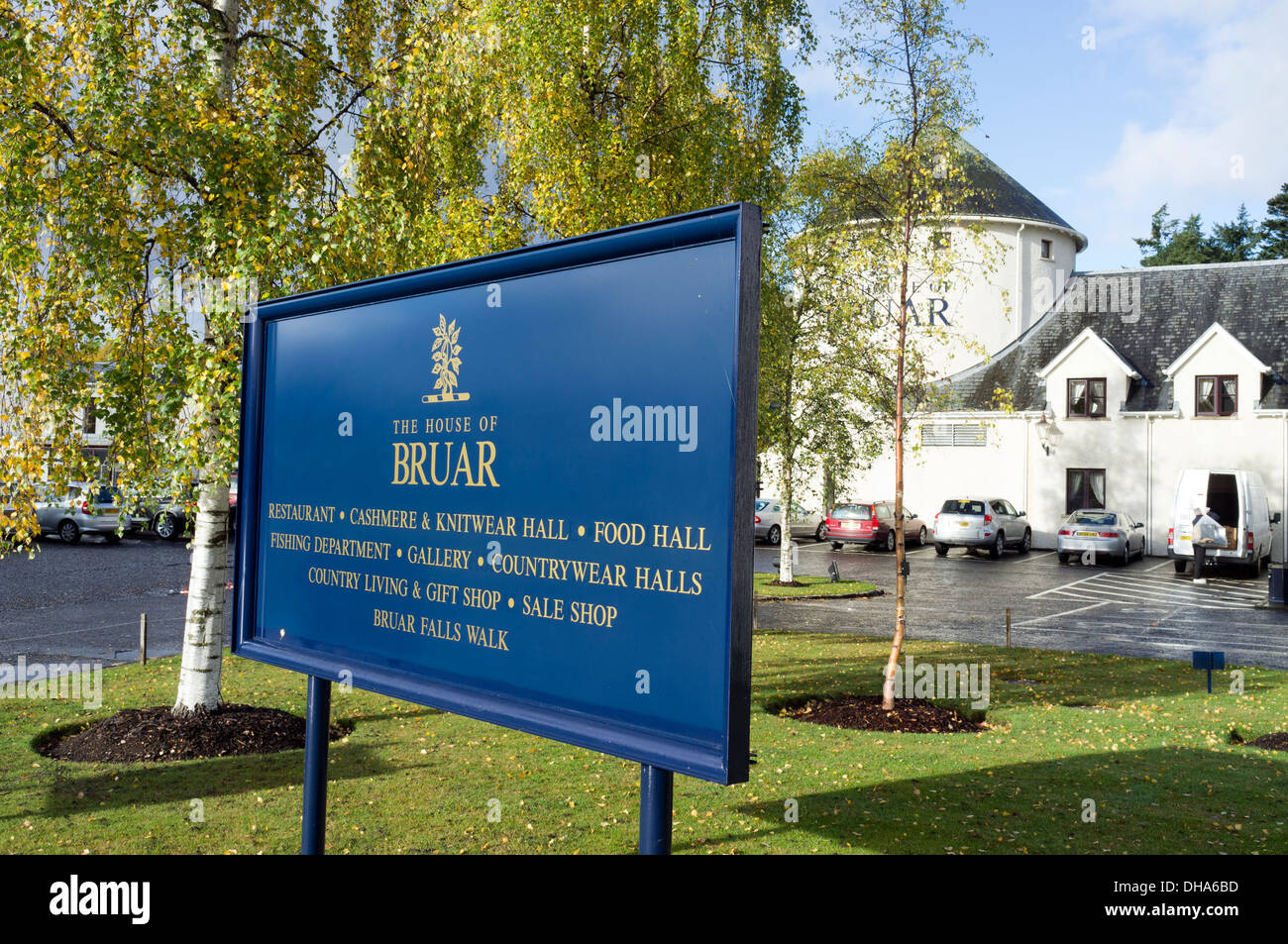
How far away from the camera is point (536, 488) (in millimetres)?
4012

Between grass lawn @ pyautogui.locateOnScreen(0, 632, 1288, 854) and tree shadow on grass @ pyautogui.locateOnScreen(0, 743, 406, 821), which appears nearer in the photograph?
grass lawn @ pyautogui.locateOnScreen(0, 632, 1288, 854)

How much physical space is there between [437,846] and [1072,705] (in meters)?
8.09

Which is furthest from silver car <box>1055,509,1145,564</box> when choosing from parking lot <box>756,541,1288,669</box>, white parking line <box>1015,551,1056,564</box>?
white parking line <box>1015,551,1056,564</box>

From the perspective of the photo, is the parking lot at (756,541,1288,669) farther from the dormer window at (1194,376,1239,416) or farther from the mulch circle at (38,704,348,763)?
the mulch circle at (38,704,348,763)

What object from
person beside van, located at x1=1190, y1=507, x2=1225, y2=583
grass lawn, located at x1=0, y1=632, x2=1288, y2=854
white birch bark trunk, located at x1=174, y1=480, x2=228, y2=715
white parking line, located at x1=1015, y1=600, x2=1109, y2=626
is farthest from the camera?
person beside van, located at x1=1190, y1=507, x2=1225, y2=583

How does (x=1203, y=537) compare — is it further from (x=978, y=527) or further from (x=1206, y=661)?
(x=1206, y=661)

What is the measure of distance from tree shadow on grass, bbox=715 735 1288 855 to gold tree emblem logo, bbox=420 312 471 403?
3.81 m

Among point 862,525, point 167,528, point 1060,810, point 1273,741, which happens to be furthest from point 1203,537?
point 167,528

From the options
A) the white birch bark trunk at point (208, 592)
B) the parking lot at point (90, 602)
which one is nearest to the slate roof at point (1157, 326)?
the parking lot at point (90, 602)

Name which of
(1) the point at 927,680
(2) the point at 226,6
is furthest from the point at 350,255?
(1) the point at 927,680

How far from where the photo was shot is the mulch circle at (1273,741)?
969 centimetres

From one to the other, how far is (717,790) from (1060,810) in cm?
249

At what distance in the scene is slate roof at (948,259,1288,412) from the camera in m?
38.0
